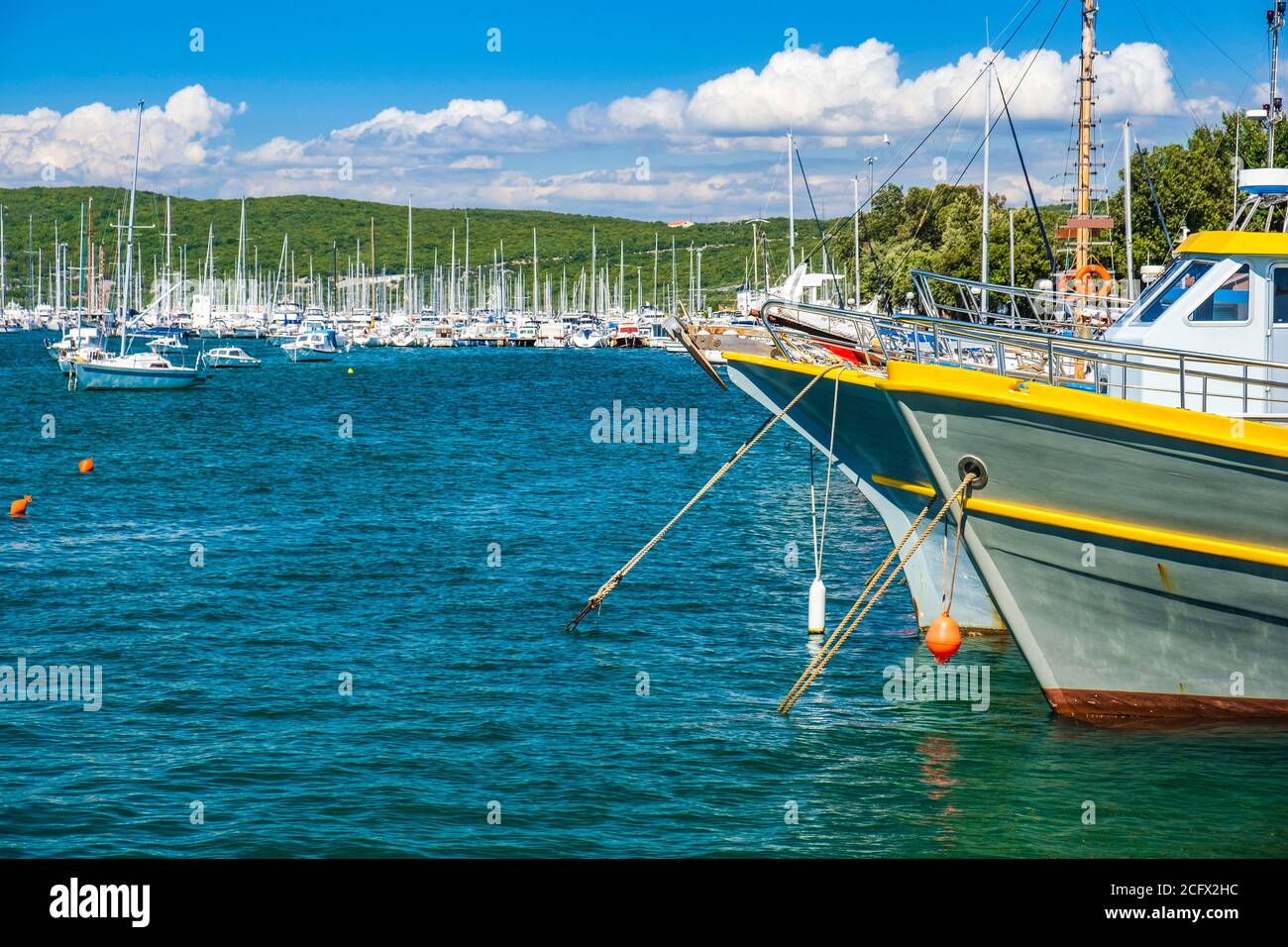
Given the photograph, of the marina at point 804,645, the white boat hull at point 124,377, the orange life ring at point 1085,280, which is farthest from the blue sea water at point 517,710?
the white boat hull at point 124,377

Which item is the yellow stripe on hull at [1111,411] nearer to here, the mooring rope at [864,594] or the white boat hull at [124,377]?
the mooring rope at [864,594]

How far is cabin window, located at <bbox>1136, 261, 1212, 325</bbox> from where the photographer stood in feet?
51.8

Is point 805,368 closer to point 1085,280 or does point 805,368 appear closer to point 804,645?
point 804,645

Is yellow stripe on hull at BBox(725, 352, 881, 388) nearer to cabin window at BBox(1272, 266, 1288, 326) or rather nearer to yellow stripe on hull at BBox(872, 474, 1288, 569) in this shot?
yellow stripe on hull at BBox(872, 474, 1288, 569)

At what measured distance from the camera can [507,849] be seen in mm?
12617

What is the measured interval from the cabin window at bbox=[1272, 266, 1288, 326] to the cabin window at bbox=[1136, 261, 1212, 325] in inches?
28.7

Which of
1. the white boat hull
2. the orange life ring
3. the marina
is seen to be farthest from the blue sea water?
the white boat hull

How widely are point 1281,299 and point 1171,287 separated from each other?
1.21 metres

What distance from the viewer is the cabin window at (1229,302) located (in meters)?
15.3

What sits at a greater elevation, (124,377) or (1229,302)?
(124,377)

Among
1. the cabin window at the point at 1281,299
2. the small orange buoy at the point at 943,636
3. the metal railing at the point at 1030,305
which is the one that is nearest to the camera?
the small orange buoy at the point at 943,636

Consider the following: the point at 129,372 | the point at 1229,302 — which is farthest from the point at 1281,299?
the point at 129,372

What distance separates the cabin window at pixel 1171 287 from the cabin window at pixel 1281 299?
2.39ft

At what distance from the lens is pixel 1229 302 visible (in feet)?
50.5
